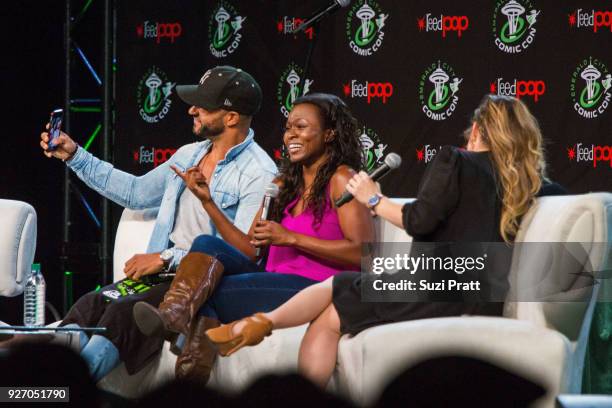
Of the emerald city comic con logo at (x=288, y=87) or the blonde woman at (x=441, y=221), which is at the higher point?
the emerald city comic con logo at (x=288, y=87)

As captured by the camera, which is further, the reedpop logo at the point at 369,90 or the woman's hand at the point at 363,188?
the reedpop logo at the point at 369,90

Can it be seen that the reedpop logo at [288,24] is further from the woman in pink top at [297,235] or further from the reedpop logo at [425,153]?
the woman in pink top at [297,235]

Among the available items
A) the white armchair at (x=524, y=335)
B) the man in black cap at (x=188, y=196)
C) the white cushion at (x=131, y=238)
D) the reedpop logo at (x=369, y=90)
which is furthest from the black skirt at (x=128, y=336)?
the reedpop logo at (x=369, y=90)

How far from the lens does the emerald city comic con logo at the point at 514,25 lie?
5.45 m

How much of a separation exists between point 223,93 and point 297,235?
922 millimetres

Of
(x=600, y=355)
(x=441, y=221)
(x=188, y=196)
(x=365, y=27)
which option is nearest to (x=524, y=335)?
(x=441, y=221)

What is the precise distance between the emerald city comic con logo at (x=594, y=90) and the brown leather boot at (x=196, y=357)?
3.10m

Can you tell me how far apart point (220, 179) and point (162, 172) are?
0.35m

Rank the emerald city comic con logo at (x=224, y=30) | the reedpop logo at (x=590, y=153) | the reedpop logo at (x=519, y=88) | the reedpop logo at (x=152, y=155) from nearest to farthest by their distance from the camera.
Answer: the reedpop logo at (x=590, y=153)
the reedpop logo at (x=519, y=88)
the emerald city comic con logo at (x=224, y=30)
the reedpop logo at (x=152, y=155)

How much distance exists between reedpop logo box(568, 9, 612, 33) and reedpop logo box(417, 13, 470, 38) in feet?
1.99

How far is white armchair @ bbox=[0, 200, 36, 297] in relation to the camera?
4.06m

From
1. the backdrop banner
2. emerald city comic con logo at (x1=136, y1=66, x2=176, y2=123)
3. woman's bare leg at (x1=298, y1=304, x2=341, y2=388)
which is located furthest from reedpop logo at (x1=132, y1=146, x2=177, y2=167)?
woman's bare leg at (x1=298, y1=304, x2=341, y2=388)

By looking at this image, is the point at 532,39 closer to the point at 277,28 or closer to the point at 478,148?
the point at 277,28

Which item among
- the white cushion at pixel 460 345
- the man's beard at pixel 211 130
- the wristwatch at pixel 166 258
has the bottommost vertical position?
the white cushion at pixel 460 345
